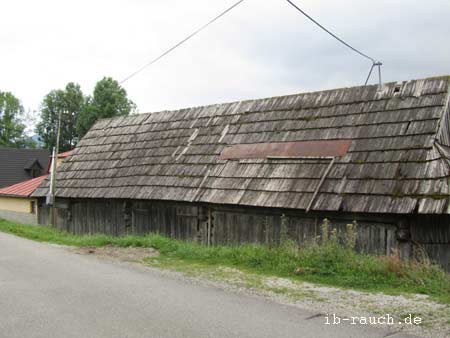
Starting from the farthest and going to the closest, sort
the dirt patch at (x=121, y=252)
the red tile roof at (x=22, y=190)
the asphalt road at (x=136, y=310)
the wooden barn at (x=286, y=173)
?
the red tile roof at (x=22, y=190) → the dirt patch at (x=121, y=252) → the wooden barn at (x=286, y=173) → the asphalt road at (x=136, y=310)

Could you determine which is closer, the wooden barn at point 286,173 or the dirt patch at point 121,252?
the wooden barn at point 286,173

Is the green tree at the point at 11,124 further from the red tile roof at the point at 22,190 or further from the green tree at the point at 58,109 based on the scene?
the red tile roof at the point at 22,190

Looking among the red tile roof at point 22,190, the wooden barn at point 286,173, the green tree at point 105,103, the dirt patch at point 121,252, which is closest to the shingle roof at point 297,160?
the wooden barn at point 286,173

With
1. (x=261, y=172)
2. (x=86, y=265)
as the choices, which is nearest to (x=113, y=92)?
(x=261, y=172)

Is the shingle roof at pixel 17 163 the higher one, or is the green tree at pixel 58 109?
the green tree at pixel 58 109

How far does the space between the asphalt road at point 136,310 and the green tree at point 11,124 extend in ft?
196

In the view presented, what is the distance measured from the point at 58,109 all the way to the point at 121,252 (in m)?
53.6

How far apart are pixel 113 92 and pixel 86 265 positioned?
4380 centimetres

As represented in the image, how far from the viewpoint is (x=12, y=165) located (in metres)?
42.6

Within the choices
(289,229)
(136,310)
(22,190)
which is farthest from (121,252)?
(22,190)

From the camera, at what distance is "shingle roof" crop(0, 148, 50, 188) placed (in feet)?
136

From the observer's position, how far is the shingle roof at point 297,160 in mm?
11039

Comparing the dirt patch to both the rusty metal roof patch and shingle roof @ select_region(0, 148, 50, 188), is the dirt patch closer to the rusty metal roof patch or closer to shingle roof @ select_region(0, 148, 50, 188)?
the rusty metal roof patch

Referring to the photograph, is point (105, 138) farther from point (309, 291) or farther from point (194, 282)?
point (309, 291)
